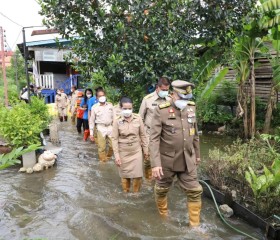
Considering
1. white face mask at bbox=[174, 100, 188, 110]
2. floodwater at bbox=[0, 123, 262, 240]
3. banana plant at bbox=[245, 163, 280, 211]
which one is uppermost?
white face mask at bbox=[174, 100, 188, 110]

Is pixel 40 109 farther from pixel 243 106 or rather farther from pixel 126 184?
pixel 243 106

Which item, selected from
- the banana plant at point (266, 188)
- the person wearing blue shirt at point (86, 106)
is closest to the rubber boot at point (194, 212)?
the banana plant at point (266, 188)

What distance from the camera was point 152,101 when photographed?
5.83 metres

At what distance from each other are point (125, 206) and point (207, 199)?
55.3 inches

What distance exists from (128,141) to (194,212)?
5.53 feet

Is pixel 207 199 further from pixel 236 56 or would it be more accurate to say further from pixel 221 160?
pixel 236 56

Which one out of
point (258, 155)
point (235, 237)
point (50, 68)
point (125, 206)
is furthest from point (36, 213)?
point (50, 68)

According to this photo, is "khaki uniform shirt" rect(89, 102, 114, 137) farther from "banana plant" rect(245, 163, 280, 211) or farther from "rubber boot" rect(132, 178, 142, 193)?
"banana plant" rect(245, 163, 280, 211)

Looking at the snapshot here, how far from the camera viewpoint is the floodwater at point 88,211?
4344 mm

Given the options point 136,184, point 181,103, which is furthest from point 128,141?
point 181,103

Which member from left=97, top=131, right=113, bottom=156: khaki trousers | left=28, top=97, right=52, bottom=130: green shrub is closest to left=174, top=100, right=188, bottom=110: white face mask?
left=97, top=131, right=113, bottom=156: khaki trousers

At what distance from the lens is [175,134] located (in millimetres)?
4164

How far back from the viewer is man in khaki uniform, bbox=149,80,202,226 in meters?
4.12

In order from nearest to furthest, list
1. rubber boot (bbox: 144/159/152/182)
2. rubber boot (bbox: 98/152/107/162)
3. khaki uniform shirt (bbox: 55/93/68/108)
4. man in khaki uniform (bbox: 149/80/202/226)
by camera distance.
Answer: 1. man in khaki uniform (bbox: 149/80/202/226)
2. rubber boot (bbox: 144/159/152/182)
3. rubber boot (bbox: 98/152/107/162)
4. khaki uniform shirt (bbox: 55/93/68/108)
